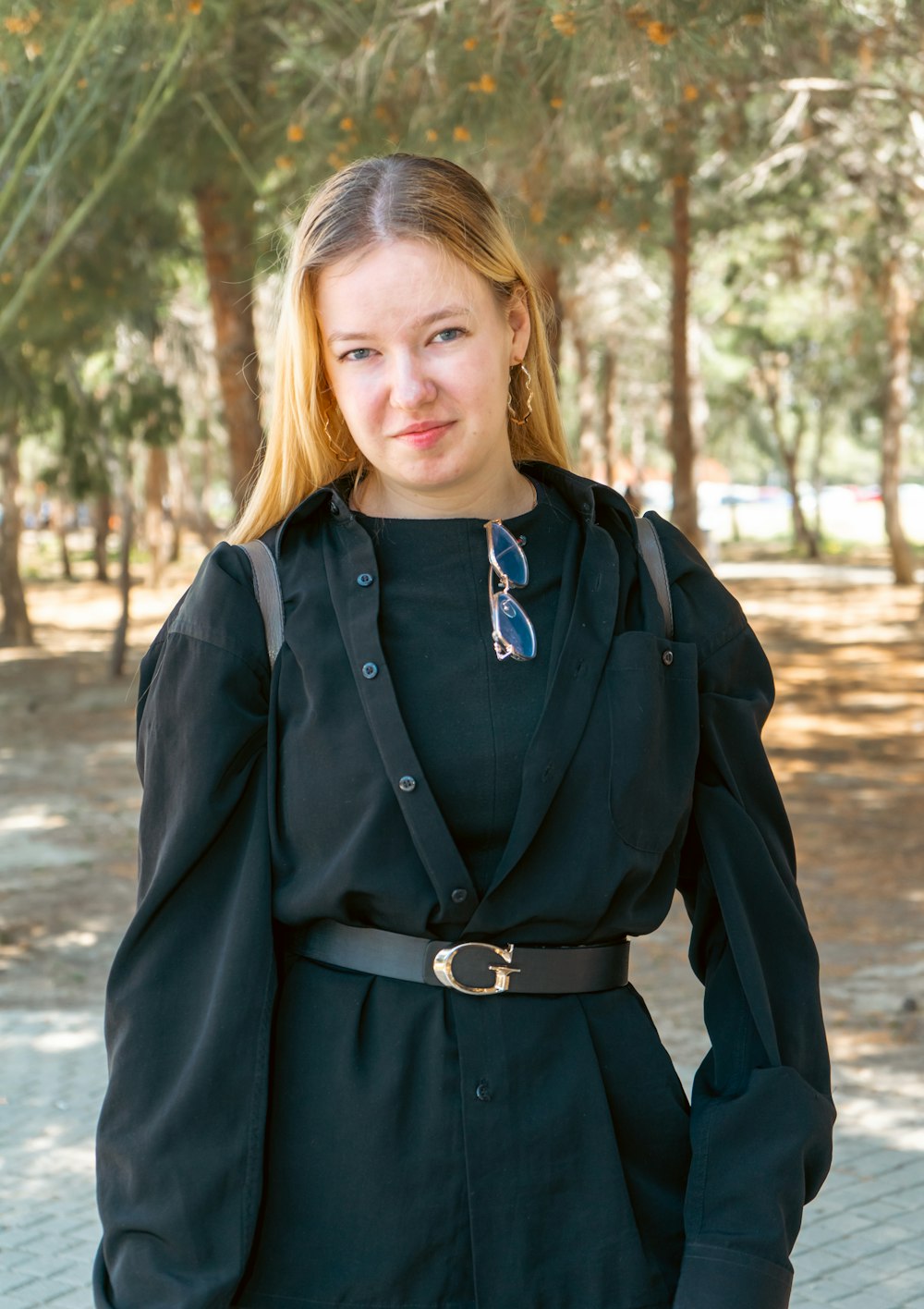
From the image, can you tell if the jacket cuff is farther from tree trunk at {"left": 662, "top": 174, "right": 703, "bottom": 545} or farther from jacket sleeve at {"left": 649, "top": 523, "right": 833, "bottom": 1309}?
tree trunk at {"left": 662, "top": 174, "right": 703, "bottom": 545}

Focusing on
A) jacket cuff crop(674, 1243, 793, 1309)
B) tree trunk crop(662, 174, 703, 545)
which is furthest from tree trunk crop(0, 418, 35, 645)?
jacket cuff crop(674, 1243, 793, 1309)

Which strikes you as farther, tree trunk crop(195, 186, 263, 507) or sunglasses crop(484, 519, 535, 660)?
tree trunk crop(195, 186, 263, 507)

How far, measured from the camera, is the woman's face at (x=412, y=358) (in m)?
1.85

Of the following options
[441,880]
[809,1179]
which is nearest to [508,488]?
[441,880]

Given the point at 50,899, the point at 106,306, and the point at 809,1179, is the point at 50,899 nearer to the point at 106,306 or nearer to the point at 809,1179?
the point at 106,306

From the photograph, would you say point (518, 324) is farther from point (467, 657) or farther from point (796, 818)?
point (796, 818)

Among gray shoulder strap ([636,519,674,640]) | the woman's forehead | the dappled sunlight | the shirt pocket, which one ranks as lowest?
the dappled sunlight

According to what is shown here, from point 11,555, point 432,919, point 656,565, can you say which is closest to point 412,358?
point 656,565

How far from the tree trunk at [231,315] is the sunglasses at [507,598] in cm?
935

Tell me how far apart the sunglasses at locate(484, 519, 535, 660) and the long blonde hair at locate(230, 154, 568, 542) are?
0.71 ft

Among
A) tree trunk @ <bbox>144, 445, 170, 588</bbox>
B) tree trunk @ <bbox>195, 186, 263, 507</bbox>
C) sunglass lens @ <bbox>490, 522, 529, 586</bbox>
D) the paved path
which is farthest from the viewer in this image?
tree trunk @ <bbox>144, 445, 170, 588</bbox>

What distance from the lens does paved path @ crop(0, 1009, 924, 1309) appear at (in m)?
4.15

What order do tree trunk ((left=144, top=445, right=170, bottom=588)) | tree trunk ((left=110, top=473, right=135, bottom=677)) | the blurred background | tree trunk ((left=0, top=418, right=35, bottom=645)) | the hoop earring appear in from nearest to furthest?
the hoop earring
the blurred background
tree trunk ((left=110, top=473, right=135, bottom=677))
tree trunk ((left=0, top=418, right=35, bottom=645))
tree trunk ((left=144, top=445, right=170, bottom=588))

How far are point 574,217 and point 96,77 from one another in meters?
2.87
